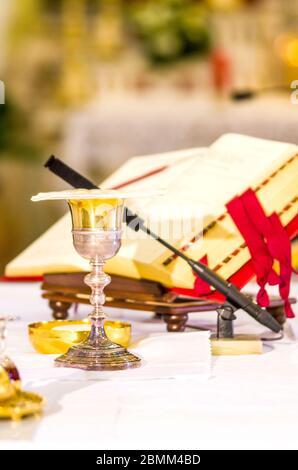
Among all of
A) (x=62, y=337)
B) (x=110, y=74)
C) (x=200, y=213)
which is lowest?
(x=62, y=337)

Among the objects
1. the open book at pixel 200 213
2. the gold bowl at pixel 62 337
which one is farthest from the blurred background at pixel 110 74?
the gold bowl at pixel 62 337

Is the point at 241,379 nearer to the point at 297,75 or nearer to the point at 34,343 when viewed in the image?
the point at 34,343

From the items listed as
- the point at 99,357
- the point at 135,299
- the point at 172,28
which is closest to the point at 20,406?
the point at 99,357

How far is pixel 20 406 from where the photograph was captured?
0.74 metres

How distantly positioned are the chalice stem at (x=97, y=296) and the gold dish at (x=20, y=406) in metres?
0.21

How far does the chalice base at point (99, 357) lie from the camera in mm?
942

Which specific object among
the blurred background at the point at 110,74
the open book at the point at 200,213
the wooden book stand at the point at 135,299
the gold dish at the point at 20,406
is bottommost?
the gold dish at the point at 20,406

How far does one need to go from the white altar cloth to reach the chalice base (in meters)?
0.02

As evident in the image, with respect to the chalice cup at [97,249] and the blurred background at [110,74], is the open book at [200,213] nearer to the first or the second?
the chalice cup at [97,249]

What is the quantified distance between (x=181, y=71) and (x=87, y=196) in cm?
401

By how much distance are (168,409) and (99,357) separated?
0.19 m

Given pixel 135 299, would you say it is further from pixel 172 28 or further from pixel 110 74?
pixel 110 74
